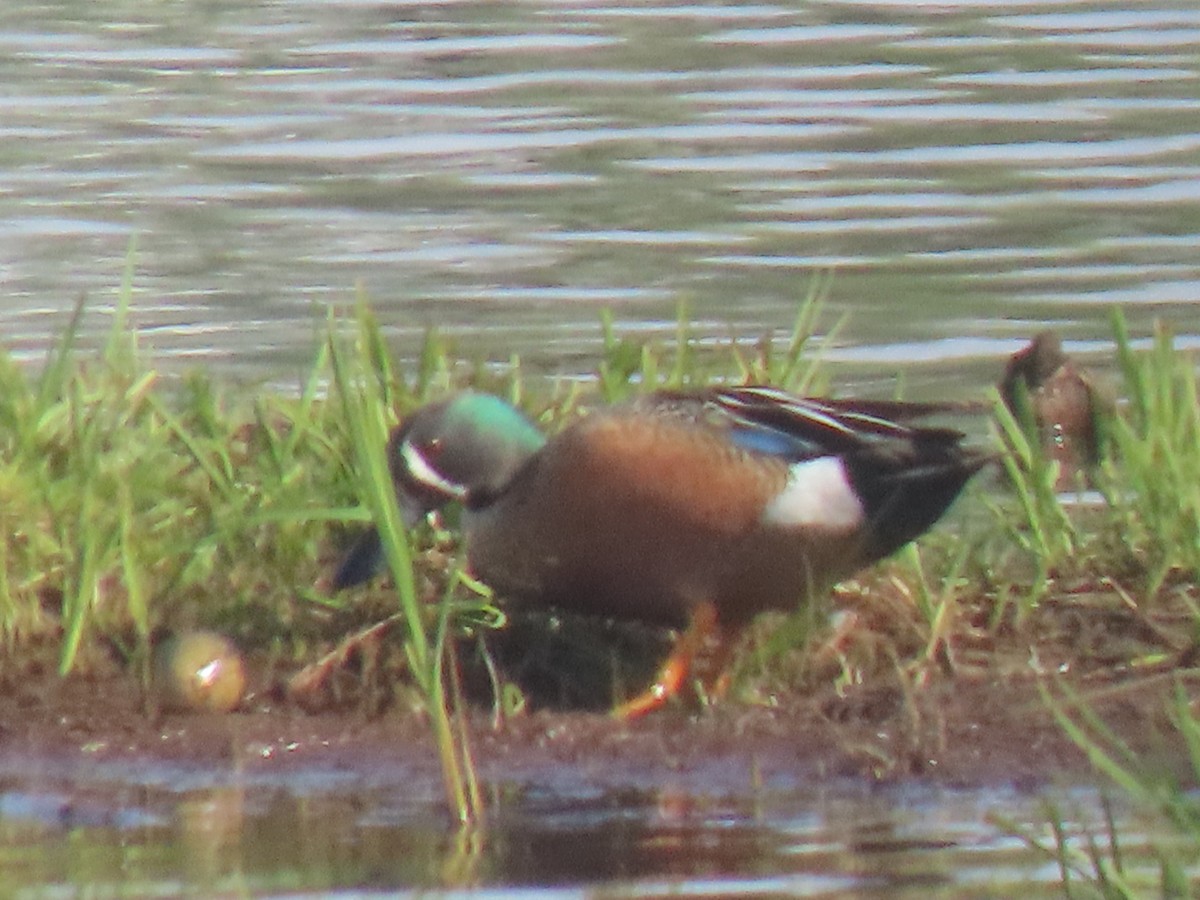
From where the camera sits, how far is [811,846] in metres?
4.49

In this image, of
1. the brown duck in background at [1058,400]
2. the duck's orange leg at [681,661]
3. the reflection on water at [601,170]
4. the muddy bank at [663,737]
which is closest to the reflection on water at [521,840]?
the muddy bank at [663,737]

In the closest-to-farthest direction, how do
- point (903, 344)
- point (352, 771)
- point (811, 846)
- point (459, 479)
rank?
point (811, 846) → point (352, 771) → point (459, 479) → point (903, 344)

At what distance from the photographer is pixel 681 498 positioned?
210 inches

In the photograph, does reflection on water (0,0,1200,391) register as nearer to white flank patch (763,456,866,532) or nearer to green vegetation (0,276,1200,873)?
green vegetation (0,276,1200,873)

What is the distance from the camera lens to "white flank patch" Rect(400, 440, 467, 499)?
5602 millimetres

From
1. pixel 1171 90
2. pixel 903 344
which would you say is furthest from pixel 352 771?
pixel 1171 90

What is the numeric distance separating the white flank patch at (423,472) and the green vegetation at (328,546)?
11 cm

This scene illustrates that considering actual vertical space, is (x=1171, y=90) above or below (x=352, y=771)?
below

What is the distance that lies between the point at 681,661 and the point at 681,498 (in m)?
0.30

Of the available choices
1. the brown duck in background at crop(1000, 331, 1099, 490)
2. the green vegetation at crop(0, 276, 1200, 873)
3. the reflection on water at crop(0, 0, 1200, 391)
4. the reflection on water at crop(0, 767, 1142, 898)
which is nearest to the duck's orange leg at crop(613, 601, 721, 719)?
the green vegetation at crop(0, 276, 1200, 873)

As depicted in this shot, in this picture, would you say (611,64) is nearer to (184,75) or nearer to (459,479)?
(184,75)

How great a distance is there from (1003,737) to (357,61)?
32.3 feet

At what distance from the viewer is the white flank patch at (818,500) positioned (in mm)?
5395

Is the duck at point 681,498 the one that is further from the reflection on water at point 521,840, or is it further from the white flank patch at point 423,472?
the reflection on water at point 521,840
